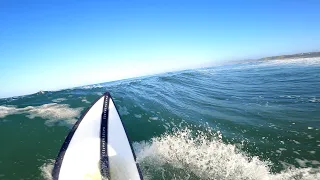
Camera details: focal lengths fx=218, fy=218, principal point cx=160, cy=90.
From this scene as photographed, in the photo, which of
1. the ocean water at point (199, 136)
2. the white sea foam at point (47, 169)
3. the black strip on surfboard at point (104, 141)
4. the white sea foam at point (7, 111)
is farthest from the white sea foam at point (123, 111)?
the white sea foam at point (7, 111)

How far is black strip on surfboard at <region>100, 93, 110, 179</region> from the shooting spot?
7.34 metres

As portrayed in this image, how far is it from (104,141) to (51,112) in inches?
310

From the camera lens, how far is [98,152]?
789 centimetres

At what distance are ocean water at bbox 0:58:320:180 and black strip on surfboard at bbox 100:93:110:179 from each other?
1.36m

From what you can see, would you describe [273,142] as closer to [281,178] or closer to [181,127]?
[281,178]

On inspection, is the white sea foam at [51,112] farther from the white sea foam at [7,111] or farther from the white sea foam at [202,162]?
the white sea foam at [202,162]

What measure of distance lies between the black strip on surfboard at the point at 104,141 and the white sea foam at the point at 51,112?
4.06m

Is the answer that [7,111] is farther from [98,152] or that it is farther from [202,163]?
[202,163]

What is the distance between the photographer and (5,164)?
28.2ft

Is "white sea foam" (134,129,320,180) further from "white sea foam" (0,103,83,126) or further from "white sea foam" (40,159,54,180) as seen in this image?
"white sea foam" (0,103,83,126)

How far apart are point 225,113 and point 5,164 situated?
11441mm

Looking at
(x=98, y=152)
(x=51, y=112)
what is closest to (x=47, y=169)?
(x=98, y=152)

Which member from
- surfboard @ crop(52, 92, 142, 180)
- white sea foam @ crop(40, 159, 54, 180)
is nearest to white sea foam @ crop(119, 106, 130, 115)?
surfboard @ crop(52, 92, 142, 180)

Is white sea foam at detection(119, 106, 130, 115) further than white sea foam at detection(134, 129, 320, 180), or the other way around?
white sea foam at detection(119, 106, 130, 115)
